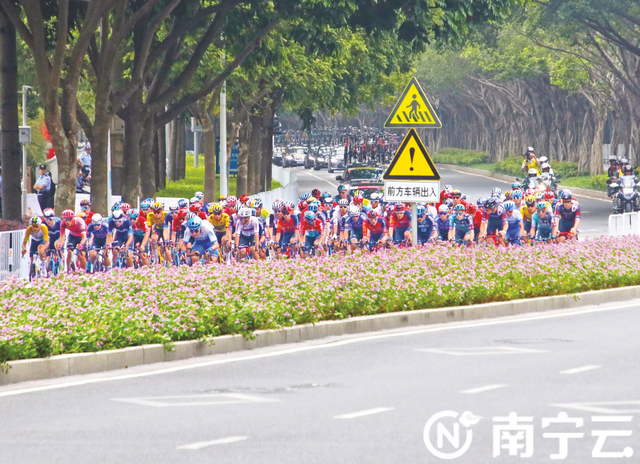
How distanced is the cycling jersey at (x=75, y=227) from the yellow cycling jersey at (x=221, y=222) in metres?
2.33

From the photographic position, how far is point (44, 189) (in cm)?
3147

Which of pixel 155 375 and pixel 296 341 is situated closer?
pixel 155 375

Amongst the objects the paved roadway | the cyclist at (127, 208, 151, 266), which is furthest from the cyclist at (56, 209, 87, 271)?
the paved roadway

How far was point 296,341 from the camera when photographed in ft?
45.8

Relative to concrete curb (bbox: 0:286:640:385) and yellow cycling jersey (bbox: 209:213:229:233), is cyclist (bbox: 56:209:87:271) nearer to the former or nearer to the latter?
yellow cycling jersey (bbox: 209:213:229:233)

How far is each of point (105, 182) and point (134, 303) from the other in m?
10.1

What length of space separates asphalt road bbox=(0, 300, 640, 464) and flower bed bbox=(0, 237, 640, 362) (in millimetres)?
522

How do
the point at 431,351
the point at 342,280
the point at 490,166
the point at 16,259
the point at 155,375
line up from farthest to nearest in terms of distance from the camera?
the point at 490,166 → the point at 16,259 → the point at 342,280 → the point at 431,351 → the point at 155,375

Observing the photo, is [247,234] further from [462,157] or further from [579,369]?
[462,157]

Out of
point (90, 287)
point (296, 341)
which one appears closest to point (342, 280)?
point (296, 341)

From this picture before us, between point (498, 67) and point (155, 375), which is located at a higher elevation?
point (498, 67)

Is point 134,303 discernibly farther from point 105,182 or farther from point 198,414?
point 105,182

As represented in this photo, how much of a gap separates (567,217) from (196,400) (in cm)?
1555

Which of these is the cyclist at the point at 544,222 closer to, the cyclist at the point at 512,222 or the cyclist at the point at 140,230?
the cyclist at the point at 512,222
